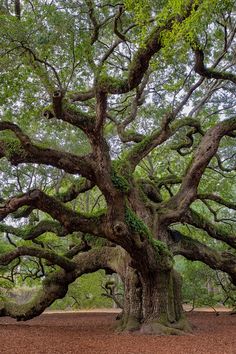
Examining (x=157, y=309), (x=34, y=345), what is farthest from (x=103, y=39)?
(x=34, y=345)

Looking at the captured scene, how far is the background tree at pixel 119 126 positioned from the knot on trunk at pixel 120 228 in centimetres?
3

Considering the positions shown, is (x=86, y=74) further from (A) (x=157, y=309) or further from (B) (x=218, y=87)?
(A) (x=157, y=309)

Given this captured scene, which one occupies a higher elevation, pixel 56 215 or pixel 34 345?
pixel 56 215

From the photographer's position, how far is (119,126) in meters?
11.6

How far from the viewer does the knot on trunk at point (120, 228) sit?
761 centimetres

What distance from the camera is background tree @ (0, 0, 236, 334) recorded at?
689 cm

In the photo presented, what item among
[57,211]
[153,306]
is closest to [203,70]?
[57,211]

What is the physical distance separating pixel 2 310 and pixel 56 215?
3.73m

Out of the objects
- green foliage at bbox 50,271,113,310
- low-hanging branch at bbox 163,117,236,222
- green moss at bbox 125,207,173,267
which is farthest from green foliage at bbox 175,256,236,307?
green moss at bbox 125,207,173,267

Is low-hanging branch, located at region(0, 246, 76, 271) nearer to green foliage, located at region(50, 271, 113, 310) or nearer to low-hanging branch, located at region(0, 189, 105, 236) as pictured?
low-hanging branch, located at region(0, 189, 105, 236)

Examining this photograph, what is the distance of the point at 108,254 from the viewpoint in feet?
33.9

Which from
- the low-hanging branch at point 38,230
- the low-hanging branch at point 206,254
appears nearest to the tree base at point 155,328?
the low-hanging branch at point 206,254

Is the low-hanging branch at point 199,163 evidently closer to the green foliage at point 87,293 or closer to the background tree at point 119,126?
the background tree at point 119,126

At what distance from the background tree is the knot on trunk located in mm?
25
